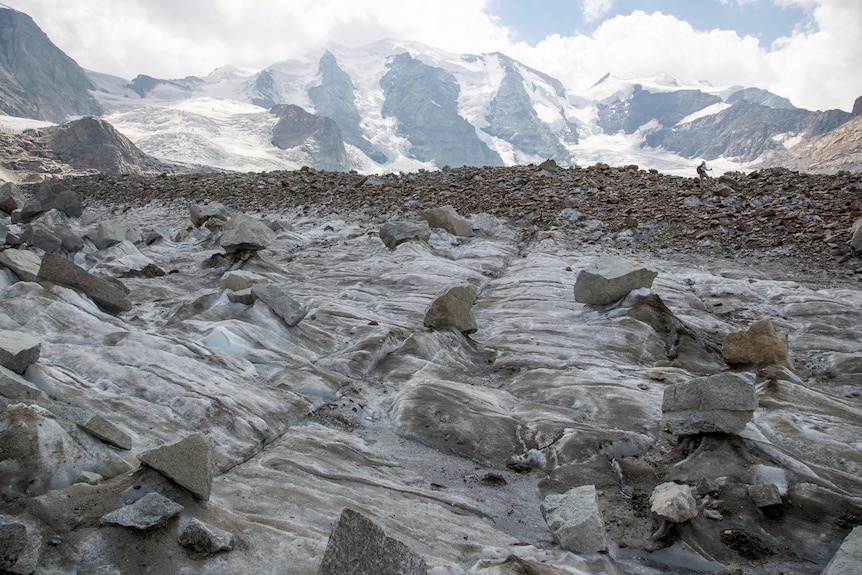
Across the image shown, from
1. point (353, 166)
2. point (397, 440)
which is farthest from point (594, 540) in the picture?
point (353, 166)

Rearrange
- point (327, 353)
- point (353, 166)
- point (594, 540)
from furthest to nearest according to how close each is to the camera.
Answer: point (353, 166), point (327, 353), point (594, 540)

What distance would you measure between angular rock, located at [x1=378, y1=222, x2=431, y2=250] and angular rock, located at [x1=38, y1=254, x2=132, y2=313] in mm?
6237

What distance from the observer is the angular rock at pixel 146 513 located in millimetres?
2922

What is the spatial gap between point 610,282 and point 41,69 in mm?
199341

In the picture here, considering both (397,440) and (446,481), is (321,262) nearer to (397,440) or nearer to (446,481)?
(397,440)

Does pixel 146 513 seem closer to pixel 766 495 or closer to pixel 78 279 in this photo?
pixel 766 495

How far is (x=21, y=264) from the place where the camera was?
300 inches

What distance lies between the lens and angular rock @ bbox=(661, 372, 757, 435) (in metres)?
4.59

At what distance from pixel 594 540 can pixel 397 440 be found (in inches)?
86.8

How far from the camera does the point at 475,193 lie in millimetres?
17016

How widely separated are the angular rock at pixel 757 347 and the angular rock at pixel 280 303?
556 centimetres

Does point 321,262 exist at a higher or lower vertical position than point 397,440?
higher

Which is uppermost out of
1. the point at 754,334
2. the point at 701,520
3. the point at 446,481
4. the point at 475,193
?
the point at 475,193

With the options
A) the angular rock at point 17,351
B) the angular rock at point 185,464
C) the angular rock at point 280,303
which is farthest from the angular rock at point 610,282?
the angular rock at point 17,351
